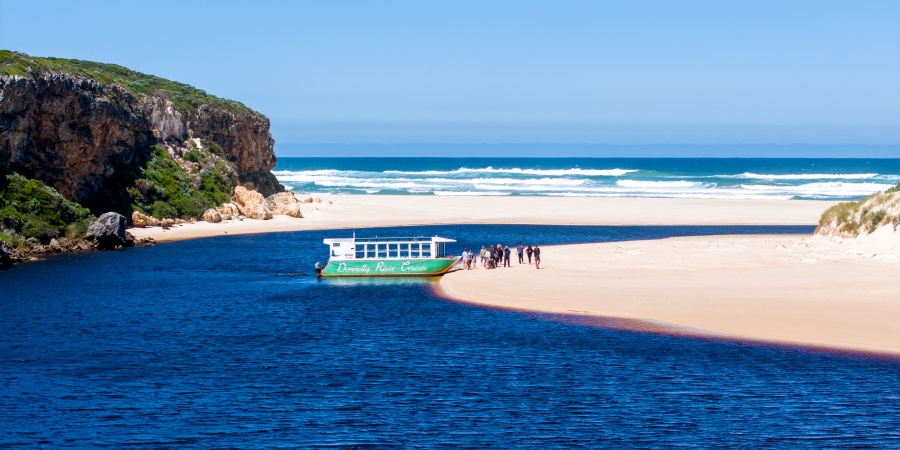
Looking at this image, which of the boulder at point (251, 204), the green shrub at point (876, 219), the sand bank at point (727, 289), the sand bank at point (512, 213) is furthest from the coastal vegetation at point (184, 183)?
the green shrub at point (876, 219)

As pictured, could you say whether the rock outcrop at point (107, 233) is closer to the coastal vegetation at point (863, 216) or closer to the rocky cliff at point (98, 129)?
the rocky cliff at point (98, 129)

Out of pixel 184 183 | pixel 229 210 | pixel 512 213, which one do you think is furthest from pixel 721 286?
pixel 512 213

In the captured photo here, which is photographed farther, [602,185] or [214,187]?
[602,185]

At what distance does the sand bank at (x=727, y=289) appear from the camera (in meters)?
28.6

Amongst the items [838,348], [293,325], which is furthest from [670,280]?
[293,325]

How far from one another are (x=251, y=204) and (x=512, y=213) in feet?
70.0

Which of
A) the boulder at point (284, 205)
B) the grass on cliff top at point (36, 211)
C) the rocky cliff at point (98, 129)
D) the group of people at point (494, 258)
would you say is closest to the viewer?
the group of people at point (494, 258)

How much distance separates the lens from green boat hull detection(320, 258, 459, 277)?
139 feet

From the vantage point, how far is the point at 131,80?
8450 centimetres

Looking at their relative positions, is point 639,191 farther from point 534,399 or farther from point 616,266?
point 534,399

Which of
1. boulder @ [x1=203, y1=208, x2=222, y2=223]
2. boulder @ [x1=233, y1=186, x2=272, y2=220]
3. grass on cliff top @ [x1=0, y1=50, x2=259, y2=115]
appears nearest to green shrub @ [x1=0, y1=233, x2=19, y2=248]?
grass on cliff top @ [x1=0, y1=50, x2=259, y2=115]

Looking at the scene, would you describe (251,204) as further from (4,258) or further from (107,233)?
(4,258)

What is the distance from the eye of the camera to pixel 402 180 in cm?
14325

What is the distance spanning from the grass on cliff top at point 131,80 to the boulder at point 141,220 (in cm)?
915
